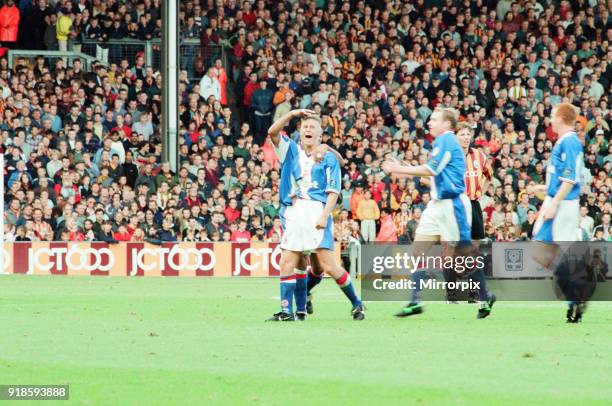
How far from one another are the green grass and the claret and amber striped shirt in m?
1.79

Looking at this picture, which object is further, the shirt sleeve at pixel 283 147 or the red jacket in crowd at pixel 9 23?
the red jacket in crowd at pixel 9 23

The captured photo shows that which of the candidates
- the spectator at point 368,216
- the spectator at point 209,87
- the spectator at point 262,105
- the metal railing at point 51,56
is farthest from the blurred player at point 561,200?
the metal railing at point 51,56

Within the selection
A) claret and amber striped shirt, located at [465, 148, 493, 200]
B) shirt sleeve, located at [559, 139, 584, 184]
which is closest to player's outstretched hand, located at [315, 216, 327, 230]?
shirt sleeve, located at [559, 139, 584, 184]

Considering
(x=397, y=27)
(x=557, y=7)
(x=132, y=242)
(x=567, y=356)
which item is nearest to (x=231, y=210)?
(x=132, y=242)

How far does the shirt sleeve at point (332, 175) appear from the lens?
12.8m

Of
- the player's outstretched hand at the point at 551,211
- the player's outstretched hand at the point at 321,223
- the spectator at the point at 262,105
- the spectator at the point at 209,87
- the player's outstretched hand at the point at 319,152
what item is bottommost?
the player's outstretched hand at the point at 321,223

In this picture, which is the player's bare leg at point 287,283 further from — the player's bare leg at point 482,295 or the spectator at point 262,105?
the spectator at point 262,105

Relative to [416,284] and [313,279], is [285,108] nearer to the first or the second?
[313,279]

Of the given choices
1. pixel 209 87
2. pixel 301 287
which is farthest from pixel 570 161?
pixel 209 87

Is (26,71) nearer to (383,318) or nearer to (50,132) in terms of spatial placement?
(50,132)

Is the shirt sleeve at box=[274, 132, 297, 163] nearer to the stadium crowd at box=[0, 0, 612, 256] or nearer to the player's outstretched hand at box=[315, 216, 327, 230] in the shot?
the player's outstretched hand at box=[315, 216, 327, 230]

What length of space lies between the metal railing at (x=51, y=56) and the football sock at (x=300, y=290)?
18666 millimetres

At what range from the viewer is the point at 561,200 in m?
12.4

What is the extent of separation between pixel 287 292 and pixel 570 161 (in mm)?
2979
